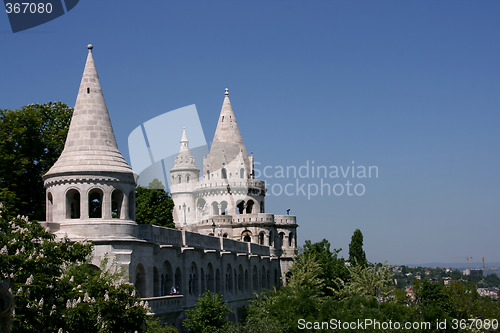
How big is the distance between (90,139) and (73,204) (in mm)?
→ 2987

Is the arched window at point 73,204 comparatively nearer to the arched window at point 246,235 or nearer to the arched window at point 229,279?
the arched window at point 229,279

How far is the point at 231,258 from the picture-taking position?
154ft

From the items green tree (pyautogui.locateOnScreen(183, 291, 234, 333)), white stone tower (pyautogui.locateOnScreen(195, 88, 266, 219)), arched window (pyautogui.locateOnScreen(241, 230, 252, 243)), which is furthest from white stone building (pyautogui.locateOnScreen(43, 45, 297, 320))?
white stone tower (pyautogui.locateOnScreen(195, 88, 266, 219))

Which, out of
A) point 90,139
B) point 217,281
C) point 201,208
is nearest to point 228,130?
point 201,208

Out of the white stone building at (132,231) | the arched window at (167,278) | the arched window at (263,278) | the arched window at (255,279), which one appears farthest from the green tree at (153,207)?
the arched window at (167,278)

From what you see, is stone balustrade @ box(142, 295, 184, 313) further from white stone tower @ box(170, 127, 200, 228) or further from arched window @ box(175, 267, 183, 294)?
white stone tower @ box(170, 127, 200, 228)

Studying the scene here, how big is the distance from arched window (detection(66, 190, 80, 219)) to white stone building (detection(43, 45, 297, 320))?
0.13 feet

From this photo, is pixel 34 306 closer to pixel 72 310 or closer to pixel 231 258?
pixel 72 310

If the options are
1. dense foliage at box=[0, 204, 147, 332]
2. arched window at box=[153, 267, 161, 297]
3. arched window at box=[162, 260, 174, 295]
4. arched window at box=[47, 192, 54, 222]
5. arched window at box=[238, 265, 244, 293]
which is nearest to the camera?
dense foliage at box=[0, 204, 147, 332]

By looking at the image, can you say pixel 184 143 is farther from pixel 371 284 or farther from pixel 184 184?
pixel 371 284

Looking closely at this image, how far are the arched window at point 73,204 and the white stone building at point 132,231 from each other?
40mm

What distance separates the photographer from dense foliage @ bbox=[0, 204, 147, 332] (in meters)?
19.4

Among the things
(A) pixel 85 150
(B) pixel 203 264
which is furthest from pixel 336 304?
(A) pixel 85 150

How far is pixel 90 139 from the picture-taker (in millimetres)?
28594
